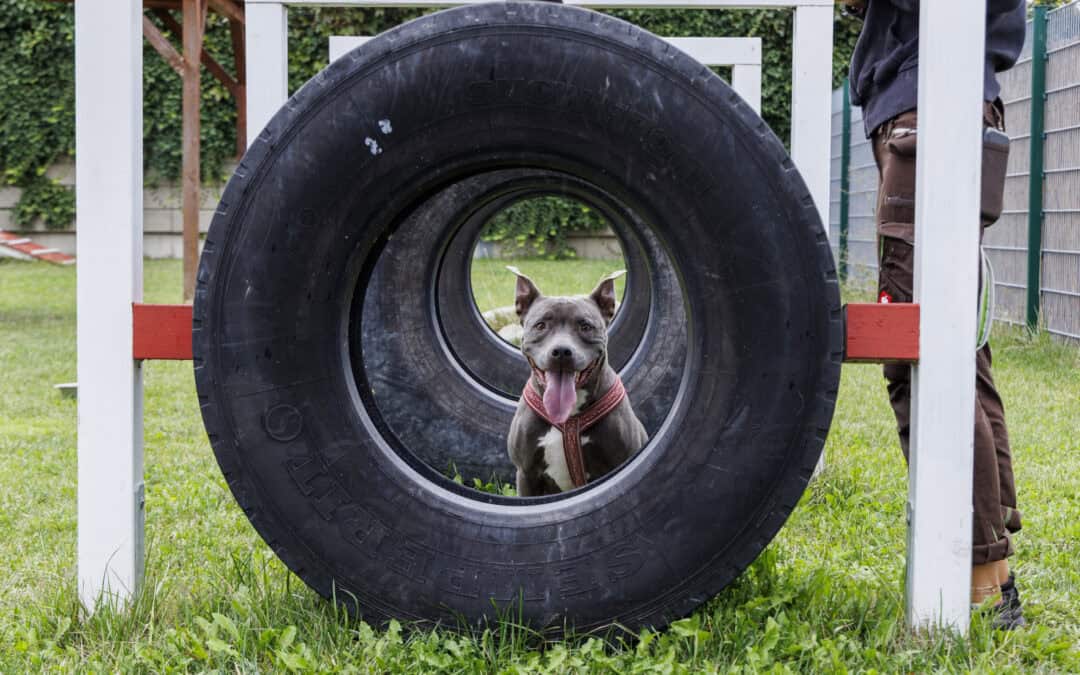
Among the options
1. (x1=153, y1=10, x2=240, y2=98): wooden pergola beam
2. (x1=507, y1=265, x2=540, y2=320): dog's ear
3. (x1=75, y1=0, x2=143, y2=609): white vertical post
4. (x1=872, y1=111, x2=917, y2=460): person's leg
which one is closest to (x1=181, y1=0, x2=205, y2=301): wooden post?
(x1=153, y1=10, x2=240, y2=98): wooden pergola beam

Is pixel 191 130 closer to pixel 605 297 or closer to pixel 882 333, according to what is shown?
pixel 605 297

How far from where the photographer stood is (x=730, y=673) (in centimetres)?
201

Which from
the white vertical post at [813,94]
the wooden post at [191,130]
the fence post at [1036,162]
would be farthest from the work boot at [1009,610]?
the wooden post at [191,130]

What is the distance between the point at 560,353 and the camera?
3357 mm

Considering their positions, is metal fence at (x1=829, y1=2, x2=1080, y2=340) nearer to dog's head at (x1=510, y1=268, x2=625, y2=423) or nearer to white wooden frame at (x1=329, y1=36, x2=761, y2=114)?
white wooden frame at (x1=329, y1=36, x2=761, y2=114)

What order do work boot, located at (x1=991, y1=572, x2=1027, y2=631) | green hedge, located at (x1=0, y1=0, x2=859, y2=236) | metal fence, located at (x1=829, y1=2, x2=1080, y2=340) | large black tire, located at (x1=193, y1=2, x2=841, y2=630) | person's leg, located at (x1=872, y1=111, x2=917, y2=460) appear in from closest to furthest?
large black tire, located at (x1=193, y1=2, x2=841, y2=630) < work boot, located at (x1=991, y1=572, x2=1027, y2=631) < person's leg, located at (x1=872, y1=111, x2=917, y2=460) < metal fence, located at (x1=829, y1=2, x2=1080, y2=340) < green hedge, located at (x1=0, y1=0, x2=859, y2=236)

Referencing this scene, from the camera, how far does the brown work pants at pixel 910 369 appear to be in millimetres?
2441

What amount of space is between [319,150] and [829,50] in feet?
7.36

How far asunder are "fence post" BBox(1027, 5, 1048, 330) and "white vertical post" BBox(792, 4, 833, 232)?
15.5 feet

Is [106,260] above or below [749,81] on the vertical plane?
below

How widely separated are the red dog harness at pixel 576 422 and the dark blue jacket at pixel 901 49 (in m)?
1.22

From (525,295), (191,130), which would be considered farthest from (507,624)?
(191,130)

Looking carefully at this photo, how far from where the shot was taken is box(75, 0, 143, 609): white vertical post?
2.23 m

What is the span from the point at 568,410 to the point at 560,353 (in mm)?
184
